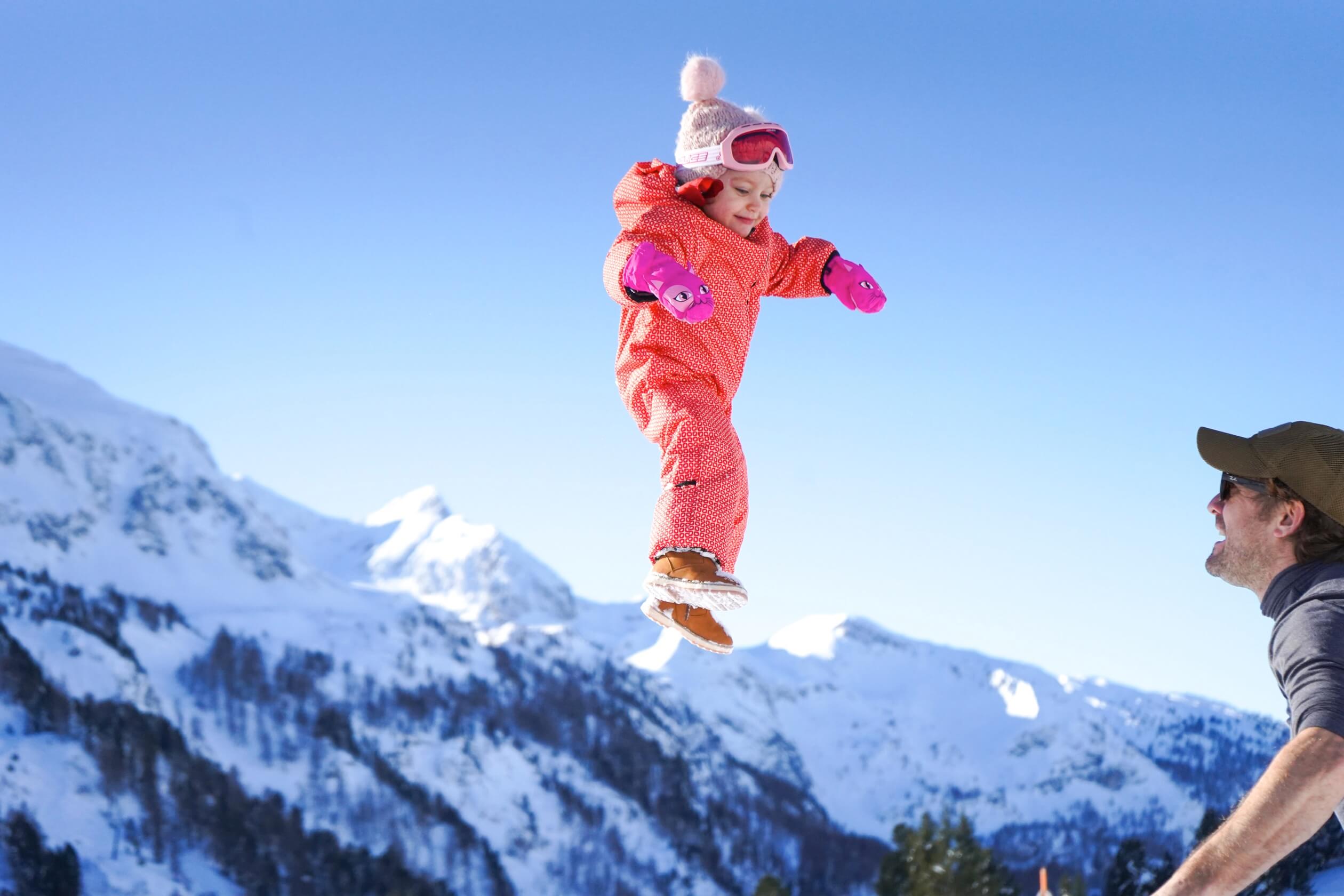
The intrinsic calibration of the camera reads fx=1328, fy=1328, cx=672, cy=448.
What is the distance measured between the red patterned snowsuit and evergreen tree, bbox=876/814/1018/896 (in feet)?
161

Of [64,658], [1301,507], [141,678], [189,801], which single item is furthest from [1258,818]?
[141,678]

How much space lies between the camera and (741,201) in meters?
6.03

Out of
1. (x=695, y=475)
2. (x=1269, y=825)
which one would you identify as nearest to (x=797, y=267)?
(x=695, y=475)

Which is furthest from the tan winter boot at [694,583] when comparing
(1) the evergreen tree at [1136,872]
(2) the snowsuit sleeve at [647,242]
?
(1) the evergreen tree at [1136,872]

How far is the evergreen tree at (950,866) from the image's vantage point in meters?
52.0

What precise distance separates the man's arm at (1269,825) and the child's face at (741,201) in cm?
343

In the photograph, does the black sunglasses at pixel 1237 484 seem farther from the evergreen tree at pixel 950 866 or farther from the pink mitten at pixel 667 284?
the evergreen tree at pixel 950 866

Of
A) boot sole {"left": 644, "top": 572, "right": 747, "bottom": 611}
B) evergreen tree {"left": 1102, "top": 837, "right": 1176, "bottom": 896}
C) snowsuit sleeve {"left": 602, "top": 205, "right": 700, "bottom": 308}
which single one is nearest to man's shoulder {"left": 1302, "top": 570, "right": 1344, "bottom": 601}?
boot sole {"left": 644, "top": 572, "right": 747, "bottom": 611}

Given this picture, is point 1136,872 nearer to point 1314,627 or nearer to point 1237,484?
point 1237,484

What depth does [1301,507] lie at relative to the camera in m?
4.25

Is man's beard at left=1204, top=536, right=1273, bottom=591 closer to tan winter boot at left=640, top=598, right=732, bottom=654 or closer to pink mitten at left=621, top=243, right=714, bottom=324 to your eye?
tan winter boot at left=640, top=598, right=732, bottom=654

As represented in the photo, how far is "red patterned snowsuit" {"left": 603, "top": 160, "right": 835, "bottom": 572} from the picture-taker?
5746mm

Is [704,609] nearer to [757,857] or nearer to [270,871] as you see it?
[270,871]

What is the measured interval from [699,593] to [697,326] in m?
1.23
